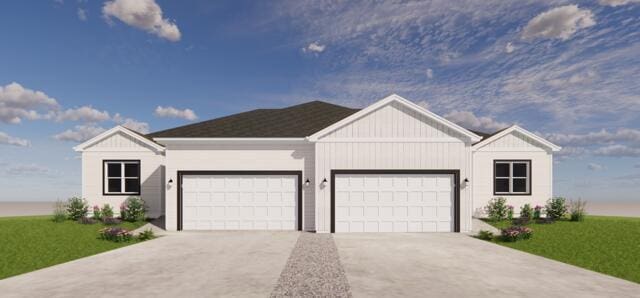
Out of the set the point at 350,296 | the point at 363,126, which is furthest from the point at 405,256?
the point at 363,126

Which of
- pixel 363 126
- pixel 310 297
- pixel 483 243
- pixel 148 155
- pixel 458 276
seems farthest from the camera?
pixel 148 155

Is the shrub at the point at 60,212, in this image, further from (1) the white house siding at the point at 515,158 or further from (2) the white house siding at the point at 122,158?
(1) the white house siding at the point at 515,158

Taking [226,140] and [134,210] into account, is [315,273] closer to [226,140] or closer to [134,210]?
[226,140]

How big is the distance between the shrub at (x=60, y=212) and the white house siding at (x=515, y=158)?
20.4 m

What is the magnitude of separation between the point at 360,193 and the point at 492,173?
8503 millimetres

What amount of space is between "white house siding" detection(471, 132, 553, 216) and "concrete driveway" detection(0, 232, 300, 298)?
1148 centimetres

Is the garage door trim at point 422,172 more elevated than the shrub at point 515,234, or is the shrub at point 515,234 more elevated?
the garage door trim at point 422,172

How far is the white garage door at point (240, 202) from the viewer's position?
1425 cm

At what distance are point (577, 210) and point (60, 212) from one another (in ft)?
83.3

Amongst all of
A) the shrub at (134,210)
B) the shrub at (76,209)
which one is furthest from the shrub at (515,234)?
the shrub at (76,209)

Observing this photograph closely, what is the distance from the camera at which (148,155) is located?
58.4ft

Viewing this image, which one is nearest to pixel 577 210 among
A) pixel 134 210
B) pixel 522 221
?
pixel 522 221

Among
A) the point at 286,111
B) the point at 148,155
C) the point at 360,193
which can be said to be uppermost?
the point at 286,111

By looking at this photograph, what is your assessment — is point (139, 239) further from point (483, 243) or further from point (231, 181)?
point (483, 243)
